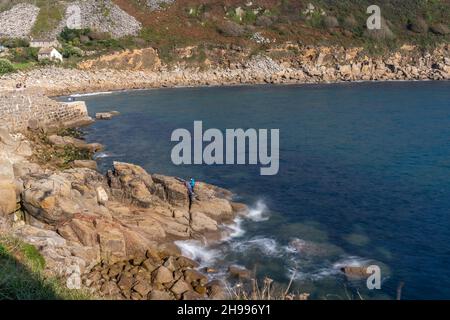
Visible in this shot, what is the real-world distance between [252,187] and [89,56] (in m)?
59.9

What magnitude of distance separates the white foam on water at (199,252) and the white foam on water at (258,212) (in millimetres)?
3845

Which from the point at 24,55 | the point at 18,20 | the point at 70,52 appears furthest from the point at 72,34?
the point at 18,20

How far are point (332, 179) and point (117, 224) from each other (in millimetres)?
15236

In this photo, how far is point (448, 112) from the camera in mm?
53656

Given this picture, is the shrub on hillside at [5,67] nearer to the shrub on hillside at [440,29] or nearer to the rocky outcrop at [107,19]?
the rocky outcrop at [107,19]

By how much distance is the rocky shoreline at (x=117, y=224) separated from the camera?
1756cm

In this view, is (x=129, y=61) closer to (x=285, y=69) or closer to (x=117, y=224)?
(x=285, y=69)

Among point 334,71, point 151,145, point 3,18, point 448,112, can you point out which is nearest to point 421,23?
point 334,71

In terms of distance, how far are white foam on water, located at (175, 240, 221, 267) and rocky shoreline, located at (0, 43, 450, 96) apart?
58668 millimetres

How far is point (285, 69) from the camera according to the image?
8644cm

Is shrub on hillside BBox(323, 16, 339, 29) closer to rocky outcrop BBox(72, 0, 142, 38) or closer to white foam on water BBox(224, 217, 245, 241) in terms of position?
rocky outcrop BBox(72, 0, 142, 38)

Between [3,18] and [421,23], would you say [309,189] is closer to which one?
[421,23]

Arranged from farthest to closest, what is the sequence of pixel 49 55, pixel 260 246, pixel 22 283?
pixel 49 55 < pixel 260 246 < pixel 22 283

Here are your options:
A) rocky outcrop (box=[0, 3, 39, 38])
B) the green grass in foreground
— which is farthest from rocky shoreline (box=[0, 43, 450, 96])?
the green grass in foreground
